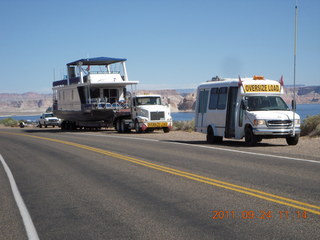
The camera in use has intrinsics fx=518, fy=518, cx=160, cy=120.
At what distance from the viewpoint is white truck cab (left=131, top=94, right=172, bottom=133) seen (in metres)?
34.0

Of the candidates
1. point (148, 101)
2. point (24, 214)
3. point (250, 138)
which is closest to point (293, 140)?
point (250, 138)

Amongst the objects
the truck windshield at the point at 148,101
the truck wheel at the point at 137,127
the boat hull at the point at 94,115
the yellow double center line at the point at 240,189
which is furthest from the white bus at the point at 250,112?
the boat hull at the point at 94,115

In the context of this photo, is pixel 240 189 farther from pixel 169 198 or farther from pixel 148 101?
pixel 148 101

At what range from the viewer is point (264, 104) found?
20.4 metres

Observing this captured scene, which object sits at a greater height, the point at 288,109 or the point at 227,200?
the point at 288,109

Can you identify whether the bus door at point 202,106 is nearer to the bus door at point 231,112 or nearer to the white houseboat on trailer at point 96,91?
the bus door at point 231,112

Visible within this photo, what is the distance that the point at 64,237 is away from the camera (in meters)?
6.89

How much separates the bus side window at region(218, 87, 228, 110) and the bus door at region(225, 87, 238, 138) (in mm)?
284

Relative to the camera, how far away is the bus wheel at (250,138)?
784 inches

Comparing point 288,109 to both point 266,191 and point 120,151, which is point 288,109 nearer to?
point 120,151

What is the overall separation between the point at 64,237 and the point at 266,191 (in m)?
4.24

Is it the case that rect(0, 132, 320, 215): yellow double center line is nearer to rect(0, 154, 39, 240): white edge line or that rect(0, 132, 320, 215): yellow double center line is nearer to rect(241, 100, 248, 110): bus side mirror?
rect(0, 154, 39, 240): white edge line

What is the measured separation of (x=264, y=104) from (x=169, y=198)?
11.9 m

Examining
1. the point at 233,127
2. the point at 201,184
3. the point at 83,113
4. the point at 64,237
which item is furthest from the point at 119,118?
the point at 64,237
